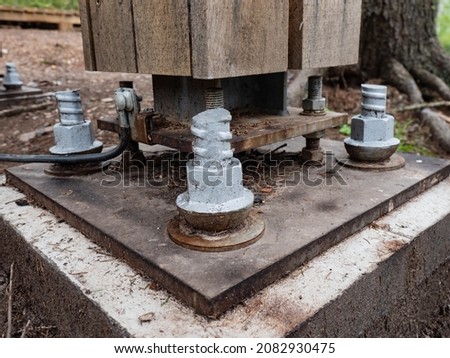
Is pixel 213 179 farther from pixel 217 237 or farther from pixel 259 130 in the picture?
pixel 259 130

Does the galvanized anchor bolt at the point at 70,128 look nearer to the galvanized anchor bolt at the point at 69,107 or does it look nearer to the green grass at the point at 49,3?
the galvanized anchor bolt at the point at 69,107

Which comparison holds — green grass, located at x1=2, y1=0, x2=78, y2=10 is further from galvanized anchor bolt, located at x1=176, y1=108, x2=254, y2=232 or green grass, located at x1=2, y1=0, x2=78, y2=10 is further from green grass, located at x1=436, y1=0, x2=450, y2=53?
green grass, located at x1=436, y1=0, x2=450, y2=53

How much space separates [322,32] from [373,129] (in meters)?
0.47

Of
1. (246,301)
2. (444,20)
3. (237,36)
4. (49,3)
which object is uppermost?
(49,3)

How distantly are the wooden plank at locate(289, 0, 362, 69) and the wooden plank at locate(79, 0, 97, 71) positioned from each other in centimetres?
74

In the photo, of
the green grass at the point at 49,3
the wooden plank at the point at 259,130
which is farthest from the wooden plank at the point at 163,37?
the green grass at the point at 49,3

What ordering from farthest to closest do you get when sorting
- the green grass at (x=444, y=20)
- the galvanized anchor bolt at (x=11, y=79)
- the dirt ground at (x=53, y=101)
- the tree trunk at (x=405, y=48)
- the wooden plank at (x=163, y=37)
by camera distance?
the green grass at (x=444, y=20) → the galvanized anchor bolt at (x=11, y=79) → the tree trunk at (x=405, y=48) → the dirt ground at (x=53, y=101) → the wooden plank at (x=163, y=37)

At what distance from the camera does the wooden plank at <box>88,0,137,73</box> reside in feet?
4.90

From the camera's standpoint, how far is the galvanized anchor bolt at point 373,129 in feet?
5.96

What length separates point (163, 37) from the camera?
53.7 inches

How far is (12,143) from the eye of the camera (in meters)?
3.07

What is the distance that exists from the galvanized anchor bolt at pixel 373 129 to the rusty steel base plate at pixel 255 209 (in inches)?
3.5

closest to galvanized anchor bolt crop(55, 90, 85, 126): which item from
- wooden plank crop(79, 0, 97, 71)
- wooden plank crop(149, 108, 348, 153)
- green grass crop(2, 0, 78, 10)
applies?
wooden plank crop(79, 0, 97, 71)

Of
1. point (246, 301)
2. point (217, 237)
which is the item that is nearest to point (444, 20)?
point (217, 237)
